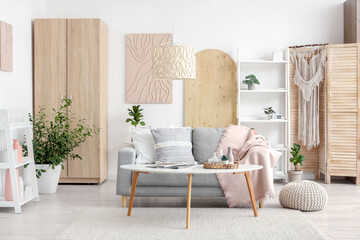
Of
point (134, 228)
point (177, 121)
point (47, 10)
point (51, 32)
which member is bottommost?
point (134, 228)

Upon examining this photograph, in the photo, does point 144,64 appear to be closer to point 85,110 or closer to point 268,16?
point 85,110

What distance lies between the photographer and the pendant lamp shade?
4.29 m

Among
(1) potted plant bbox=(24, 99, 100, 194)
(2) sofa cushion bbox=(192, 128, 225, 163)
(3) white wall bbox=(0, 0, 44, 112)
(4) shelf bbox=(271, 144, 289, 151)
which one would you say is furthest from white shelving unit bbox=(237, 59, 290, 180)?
(3) white wall bbox=(0, 0, 44, 112)

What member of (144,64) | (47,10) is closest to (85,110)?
(144,64)

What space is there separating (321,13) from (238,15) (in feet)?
3.85

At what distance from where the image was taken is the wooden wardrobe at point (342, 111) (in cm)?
609

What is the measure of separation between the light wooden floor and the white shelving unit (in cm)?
49

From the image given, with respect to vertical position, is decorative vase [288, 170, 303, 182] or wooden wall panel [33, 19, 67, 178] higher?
wooden wall panel [33, 19, 67, 178]

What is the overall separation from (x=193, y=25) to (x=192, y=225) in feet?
11.4

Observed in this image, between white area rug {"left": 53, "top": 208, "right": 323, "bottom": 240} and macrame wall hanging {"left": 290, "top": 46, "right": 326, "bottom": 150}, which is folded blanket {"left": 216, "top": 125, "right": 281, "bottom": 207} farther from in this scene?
macrame wall hanging {"left": 290, "top": 46, "right": 326, "bottom": 150}

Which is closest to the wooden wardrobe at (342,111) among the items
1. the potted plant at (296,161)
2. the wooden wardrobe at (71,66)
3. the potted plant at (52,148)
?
the potted plant at (296,161)

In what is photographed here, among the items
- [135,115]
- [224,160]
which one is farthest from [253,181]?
[135,115]

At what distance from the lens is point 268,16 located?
6625 millimetres

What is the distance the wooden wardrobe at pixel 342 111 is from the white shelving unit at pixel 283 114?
0.53 meters
